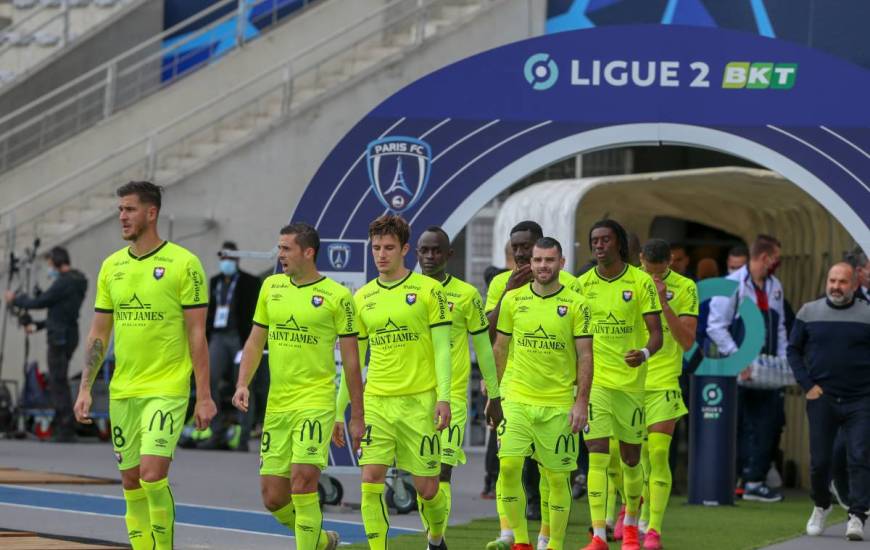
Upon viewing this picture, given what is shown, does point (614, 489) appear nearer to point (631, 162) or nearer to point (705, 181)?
point (705, 181)

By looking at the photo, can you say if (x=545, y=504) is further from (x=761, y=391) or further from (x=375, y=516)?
(x=761, y=391)

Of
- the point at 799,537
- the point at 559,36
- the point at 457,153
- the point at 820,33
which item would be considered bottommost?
the point at 799,537

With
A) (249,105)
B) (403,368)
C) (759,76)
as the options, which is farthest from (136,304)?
(249,105)

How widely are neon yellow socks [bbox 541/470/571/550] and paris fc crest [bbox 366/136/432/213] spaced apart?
419cm

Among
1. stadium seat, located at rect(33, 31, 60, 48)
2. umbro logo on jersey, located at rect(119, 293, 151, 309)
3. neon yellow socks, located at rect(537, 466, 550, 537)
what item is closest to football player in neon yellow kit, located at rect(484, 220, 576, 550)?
neon yellow socks, located at rect(537, 466, 550, 537)

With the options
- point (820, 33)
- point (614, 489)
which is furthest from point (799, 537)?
point (820, 33)

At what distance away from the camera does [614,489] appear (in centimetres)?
1230

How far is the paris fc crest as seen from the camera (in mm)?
14453

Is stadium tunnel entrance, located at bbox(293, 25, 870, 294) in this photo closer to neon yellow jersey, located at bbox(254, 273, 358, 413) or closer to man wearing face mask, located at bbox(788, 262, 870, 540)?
man wearing face mask, located at bbox(788, 262, 870, 540)

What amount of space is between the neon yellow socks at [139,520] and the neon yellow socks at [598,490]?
9.88ft

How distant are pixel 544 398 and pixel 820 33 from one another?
1203cm

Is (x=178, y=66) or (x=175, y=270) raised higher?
(x=178, y=66)

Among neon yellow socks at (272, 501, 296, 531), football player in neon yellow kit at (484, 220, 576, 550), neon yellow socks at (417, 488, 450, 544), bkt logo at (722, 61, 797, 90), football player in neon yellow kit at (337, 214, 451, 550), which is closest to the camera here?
neon yellow socks at (272, 501, 296, 531)

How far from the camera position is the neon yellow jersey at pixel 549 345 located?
10.9 metres
